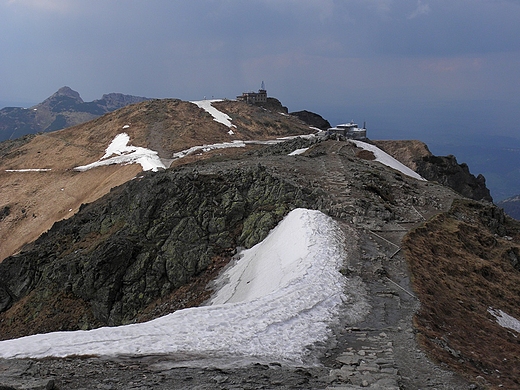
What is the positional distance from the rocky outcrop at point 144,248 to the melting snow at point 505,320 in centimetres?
1251

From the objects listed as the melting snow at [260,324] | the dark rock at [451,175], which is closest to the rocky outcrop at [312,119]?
the dark rock at [451,175]

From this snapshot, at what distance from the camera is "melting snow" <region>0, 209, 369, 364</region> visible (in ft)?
42.0

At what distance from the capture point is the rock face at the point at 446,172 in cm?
6994

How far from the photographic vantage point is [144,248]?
28469 mm

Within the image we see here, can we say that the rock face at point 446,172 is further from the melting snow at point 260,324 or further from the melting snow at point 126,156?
the melting snow at point 260,324

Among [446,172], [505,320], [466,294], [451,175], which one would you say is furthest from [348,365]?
[451,175]

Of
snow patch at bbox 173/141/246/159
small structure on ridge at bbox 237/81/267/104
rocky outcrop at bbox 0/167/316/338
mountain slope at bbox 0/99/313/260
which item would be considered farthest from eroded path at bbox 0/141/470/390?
small structure on ridge at bbox 237/81/267/104

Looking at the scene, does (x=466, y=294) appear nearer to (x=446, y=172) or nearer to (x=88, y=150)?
(x=446, y=172)

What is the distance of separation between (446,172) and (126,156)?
2087 inches

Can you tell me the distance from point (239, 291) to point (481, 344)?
11.7 m

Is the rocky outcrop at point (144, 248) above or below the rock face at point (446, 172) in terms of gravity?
below

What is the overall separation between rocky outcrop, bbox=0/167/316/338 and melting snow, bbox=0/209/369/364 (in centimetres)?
706

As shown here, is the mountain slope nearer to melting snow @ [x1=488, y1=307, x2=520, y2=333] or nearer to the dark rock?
the dark rock

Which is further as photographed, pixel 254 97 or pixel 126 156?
pixel 254 97
